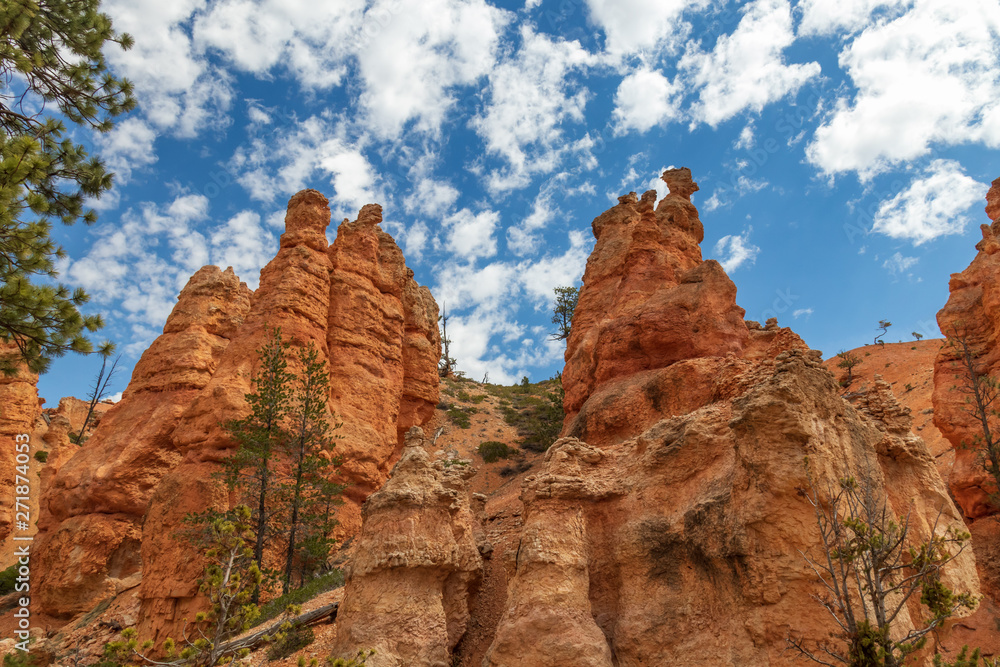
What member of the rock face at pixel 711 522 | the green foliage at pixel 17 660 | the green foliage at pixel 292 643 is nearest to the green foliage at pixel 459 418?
the rock face at pixel 711 522

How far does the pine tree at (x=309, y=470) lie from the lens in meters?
16.9

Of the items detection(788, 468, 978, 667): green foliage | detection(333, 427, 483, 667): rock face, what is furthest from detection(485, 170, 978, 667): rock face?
detection(333, 427, 483, 667): rock face

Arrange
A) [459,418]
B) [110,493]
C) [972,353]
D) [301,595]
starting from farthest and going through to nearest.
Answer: [459,418] → [110,493] → [972,353] → [301,595]

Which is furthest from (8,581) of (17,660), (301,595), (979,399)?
(979,399)

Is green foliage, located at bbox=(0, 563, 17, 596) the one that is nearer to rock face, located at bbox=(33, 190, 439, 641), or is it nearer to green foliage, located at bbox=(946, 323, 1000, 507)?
rock face, located at bbox=(33, 190, 439, 641)

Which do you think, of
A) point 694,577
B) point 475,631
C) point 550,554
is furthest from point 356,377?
point 694,577

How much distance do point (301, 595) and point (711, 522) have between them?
10790 millimetres

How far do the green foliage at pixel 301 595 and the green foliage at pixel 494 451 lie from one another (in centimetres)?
1451

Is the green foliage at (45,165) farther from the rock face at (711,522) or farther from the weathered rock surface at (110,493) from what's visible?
the weathered rock surface at (110,493)

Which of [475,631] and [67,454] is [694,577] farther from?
[67,454]

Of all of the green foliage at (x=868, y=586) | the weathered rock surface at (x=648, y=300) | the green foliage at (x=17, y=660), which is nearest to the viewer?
the green foliage at (x=868, y=586)

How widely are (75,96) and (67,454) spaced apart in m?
30.0

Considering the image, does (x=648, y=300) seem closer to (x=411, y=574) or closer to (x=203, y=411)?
(x=411, y=574)

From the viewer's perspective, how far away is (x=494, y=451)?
3016 cm
